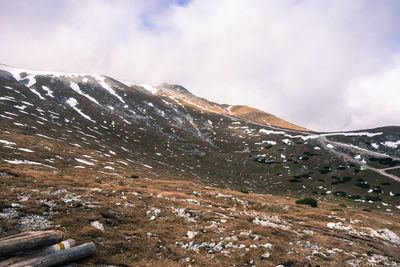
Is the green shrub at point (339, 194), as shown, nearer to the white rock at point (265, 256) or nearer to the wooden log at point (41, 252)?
the white rock at point (265, 256)

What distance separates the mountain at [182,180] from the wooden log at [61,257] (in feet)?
2.61

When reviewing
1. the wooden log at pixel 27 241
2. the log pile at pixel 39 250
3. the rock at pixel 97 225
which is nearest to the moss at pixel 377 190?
the rock at pixel 97 225

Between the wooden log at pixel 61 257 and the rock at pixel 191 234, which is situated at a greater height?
the wooden log at pixel 61 257

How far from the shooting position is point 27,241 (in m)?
9.43

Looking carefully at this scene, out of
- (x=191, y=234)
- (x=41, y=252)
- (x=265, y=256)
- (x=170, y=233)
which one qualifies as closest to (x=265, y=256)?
(x=265, y=256)

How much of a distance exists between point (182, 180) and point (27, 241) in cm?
4793

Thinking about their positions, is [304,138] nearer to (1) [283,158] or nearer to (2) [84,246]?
(1) [283,158]

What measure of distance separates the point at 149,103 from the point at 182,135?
47506mm

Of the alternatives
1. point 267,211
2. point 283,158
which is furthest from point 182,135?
point 267,211

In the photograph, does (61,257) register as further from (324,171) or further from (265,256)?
(324,171)

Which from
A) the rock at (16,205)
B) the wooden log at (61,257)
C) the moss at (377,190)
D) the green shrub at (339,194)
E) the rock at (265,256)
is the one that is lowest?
the green shrub at (339,194)

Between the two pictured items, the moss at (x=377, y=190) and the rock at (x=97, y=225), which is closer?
the rock at (x=97, y=225)

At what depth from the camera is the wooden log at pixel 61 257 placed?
28.8 ft

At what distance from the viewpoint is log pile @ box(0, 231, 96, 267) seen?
878 centimetres
